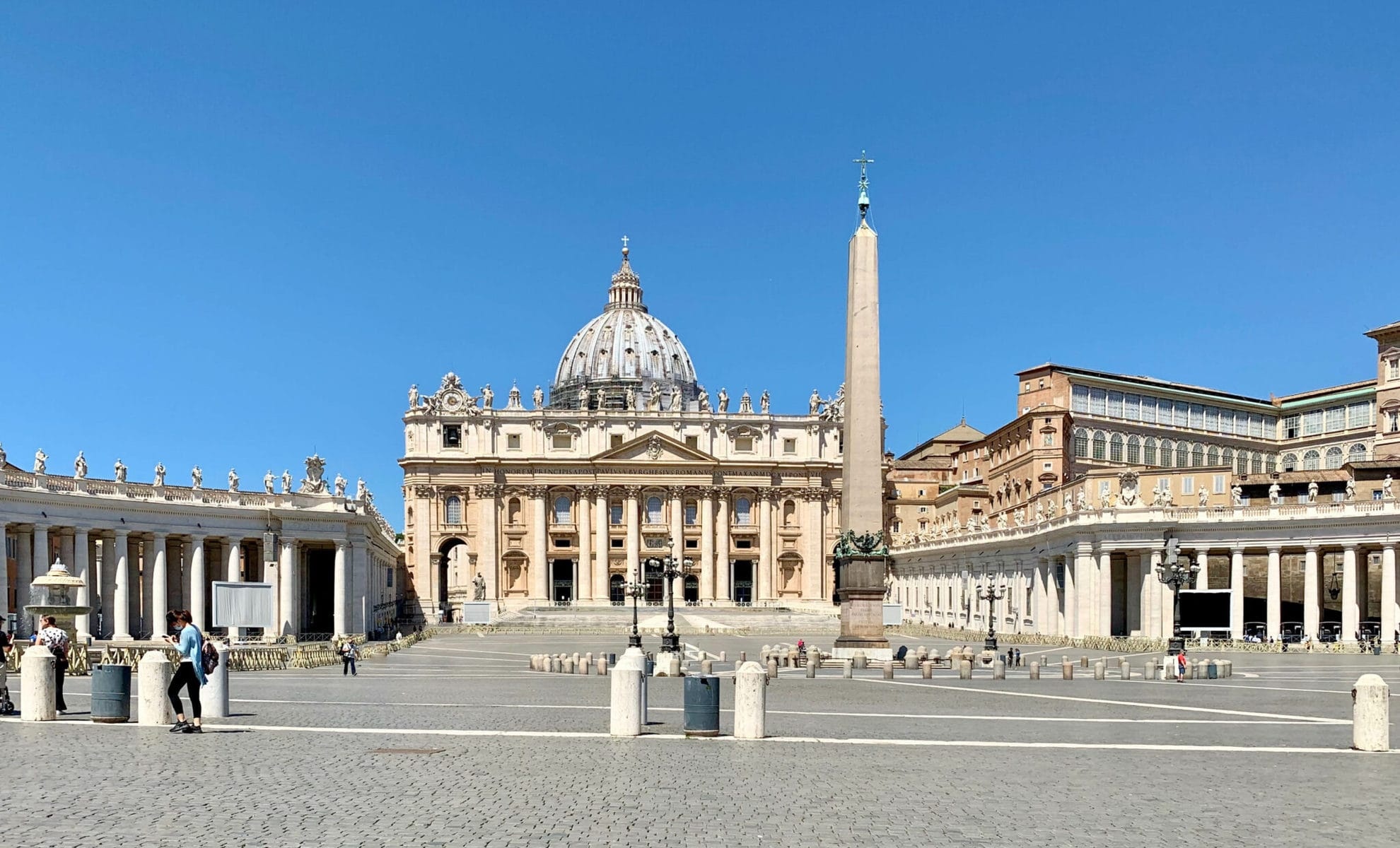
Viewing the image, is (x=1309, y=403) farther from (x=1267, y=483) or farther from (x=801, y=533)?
(x=801, y=533)

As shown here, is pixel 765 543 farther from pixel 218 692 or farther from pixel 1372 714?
pixel 1372 714

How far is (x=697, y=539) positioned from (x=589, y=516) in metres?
8.94

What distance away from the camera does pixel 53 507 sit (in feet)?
185

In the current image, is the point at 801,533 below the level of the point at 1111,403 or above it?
below

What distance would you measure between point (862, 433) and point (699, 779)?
86.6 ft

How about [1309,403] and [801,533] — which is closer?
[1309,403]

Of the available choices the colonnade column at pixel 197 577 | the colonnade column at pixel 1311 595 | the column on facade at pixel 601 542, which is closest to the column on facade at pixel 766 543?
the column on facade at pixel 601 542

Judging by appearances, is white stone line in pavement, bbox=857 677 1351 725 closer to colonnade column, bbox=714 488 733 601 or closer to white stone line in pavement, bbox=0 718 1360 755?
white stone line in pavement, bbox=0 718 1360 755

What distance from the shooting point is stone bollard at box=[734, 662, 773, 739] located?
18312mm

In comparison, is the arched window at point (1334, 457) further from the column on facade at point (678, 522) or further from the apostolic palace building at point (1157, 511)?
the column on facade at point (678, 522)

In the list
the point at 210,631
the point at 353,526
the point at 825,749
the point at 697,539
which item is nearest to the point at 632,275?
the point at 697,539

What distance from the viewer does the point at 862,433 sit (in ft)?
132

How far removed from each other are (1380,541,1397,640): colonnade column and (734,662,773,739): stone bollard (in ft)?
159

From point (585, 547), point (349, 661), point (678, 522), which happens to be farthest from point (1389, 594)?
point (585, 547)
